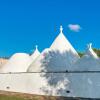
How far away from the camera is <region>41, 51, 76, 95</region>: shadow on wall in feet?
74.9

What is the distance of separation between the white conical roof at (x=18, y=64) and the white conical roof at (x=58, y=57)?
322 cm

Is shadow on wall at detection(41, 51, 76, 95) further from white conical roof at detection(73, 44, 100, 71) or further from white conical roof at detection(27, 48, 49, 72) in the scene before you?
white conical roof at detection(73, 44, 100, 71)

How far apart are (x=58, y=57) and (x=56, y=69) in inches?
38.0

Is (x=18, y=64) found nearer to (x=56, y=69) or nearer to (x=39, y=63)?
(x=39, y=63)

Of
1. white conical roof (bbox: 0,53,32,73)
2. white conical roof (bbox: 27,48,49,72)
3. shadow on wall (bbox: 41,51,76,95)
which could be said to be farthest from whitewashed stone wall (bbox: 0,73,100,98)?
white conical roof (bbox: 0,53,32,73)

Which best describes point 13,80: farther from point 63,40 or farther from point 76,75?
point 76,75

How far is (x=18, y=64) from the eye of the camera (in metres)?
28.7

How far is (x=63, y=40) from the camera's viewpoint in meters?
25.7

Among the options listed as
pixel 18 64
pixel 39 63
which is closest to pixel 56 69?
pixel 39 63

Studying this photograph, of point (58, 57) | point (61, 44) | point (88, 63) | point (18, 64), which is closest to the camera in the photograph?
point (88, 63)

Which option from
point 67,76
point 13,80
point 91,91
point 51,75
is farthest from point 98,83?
point 13,80

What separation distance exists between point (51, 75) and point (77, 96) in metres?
2.66

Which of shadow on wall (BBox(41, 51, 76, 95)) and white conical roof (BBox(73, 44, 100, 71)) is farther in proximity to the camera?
shadow on wall (BBox(41, 51, 76, 95))

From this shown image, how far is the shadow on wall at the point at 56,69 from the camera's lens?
74.9 ft
